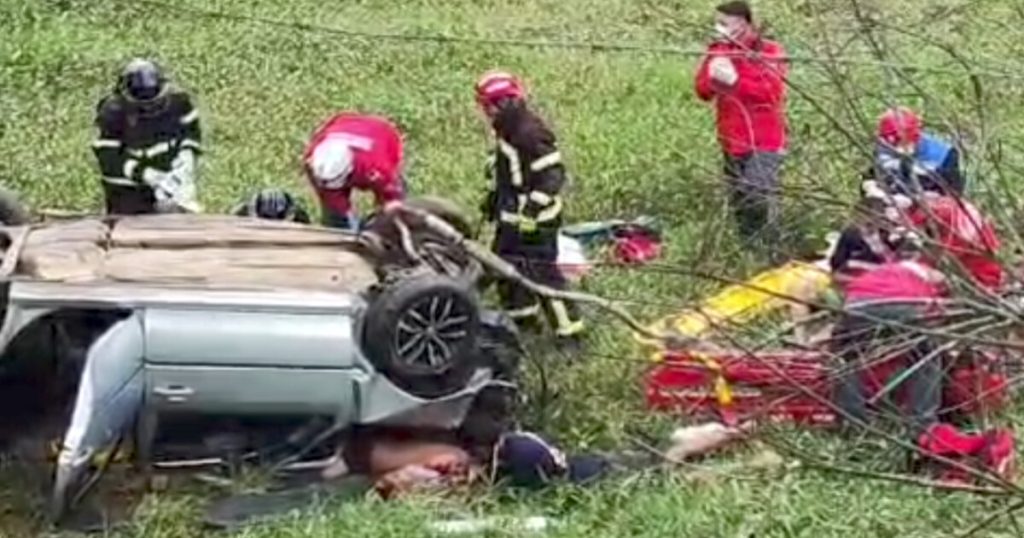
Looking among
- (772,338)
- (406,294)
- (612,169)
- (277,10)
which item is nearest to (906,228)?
(772,338)

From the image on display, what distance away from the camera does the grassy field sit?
24.3 feet

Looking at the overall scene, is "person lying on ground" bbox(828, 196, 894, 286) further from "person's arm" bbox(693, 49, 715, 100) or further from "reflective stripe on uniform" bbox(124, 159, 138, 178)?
"reflective stripe on uniform" bbox(124, 159, 138, 178)

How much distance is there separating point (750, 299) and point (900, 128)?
235cm

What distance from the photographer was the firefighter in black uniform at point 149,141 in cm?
1152

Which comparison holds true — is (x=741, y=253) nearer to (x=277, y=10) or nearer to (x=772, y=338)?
(x=772, y=338)

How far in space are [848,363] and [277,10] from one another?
14104mm

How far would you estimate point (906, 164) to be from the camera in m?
5.97

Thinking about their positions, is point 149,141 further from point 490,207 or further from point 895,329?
point 895,329

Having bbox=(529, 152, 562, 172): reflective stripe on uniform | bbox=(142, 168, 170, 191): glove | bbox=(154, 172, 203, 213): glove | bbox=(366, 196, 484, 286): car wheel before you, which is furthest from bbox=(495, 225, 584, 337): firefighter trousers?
bbox=(142, 168, 170, 191): glove

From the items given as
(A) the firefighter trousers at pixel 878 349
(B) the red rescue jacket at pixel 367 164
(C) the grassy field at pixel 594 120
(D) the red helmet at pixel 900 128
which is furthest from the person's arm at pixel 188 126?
(D) the red helmet at pixel 900 128

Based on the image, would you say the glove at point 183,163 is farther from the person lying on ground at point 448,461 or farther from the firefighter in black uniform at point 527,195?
the person lying on ground at point 448,461

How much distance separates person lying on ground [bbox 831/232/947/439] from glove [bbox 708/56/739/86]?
4.86m

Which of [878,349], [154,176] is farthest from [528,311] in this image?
[878,349]

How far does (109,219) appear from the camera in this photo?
33.3ft
